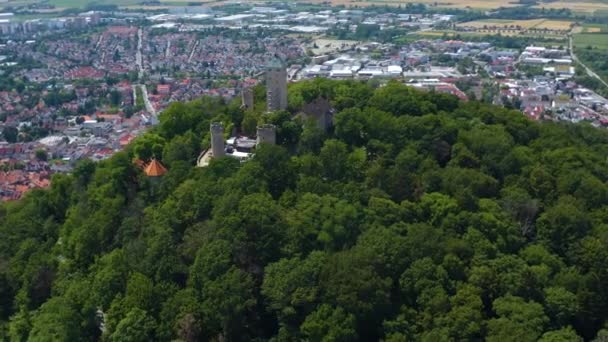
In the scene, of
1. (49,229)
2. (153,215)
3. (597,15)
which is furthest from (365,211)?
(597,15)

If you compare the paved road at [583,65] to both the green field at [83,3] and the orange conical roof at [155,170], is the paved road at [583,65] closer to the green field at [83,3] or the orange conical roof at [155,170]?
the orange conical roof at [155,170]

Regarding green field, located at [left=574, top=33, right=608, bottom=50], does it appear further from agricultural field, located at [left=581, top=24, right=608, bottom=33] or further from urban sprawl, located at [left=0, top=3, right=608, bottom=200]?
agricultural field, located at [left=581, top=24, right=608, bottom=33]

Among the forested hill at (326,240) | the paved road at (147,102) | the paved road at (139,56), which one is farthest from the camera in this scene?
the paved road at (139,56)

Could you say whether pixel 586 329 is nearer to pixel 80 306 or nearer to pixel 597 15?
pixel 80 306

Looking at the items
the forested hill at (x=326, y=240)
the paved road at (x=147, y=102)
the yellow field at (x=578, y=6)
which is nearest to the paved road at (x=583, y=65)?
the yellow field at (x=578, y=6)

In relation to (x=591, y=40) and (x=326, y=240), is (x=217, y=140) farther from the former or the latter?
(x=591, y=40)

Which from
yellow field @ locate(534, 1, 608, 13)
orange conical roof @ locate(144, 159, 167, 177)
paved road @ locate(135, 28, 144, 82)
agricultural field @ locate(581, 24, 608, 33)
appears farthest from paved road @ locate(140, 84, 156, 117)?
yellow field @ locate(534, 1, 608, 13)
